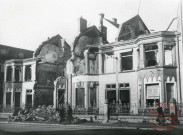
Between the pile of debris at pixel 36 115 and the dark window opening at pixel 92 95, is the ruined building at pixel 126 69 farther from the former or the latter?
the pile of debris at pixel 36 115

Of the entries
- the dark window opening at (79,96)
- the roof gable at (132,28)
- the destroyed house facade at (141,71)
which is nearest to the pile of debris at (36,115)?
the dark window opening at (79,96)

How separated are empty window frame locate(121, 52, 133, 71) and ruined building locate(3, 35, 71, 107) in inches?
455

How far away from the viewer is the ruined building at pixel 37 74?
35.4m

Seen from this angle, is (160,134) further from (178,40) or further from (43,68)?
(43,68)

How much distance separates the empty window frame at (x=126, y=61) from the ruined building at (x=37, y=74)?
11.6 metres

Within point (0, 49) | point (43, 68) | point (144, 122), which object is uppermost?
point (0, 49)

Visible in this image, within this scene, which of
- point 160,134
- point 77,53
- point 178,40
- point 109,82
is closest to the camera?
point 160,134

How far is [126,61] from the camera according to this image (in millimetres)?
27328

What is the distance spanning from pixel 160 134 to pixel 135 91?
1126 cm

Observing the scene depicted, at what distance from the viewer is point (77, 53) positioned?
3200 centimetres

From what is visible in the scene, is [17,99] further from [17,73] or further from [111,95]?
[111,95]

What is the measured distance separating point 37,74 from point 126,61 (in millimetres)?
14278

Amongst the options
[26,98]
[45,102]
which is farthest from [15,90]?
[45,102]

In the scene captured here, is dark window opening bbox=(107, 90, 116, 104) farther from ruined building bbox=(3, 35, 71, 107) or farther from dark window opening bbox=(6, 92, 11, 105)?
dark window opening bbox=(6, 92, 11, 105)
